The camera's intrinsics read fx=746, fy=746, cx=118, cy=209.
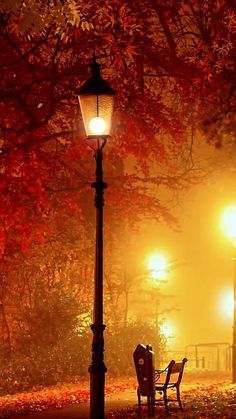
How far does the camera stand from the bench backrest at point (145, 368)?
14.0 m

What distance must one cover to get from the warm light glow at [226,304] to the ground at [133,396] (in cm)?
2390

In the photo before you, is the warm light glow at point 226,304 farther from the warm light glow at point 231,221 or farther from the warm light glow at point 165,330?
the warm light glow at point 231,221

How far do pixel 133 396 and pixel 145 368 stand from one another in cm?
470

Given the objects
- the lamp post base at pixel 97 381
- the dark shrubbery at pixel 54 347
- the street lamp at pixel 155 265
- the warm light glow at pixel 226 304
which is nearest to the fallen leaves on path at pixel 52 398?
the dark shrubbery at pixel 54 347

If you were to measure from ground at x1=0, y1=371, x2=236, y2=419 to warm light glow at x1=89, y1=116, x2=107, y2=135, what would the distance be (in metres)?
5.02

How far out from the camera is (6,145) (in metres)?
16.2

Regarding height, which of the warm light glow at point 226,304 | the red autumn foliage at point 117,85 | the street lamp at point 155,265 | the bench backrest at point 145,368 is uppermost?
the red autumn foliage at point 117,85

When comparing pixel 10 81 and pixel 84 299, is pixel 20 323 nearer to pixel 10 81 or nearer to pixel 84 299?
pixel 84 299

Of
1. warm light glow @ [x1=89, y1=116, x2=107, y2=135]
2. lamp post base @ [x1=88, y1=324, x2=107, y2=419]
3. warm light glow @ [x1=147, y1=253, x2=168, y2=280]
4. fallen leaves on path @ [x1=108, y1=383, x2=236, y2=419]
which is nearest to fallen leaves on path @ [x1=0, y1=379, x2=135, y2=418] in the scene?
fallen leaves on path @ [x1=108, y1=383, x2=236, y2=419]

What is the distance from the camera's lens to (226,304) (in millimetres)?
50125

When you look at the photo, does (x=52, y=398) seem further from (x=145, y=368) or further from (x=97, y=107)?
(x=97, y=107)

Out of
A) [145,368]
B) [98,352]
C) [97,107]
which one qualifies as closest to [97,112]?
[97,107]

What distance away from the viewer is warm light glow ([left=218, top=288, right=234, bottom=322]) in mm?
49844

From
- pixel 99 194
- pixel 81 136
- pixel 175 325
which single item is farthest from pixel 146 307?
pixel 99 194
